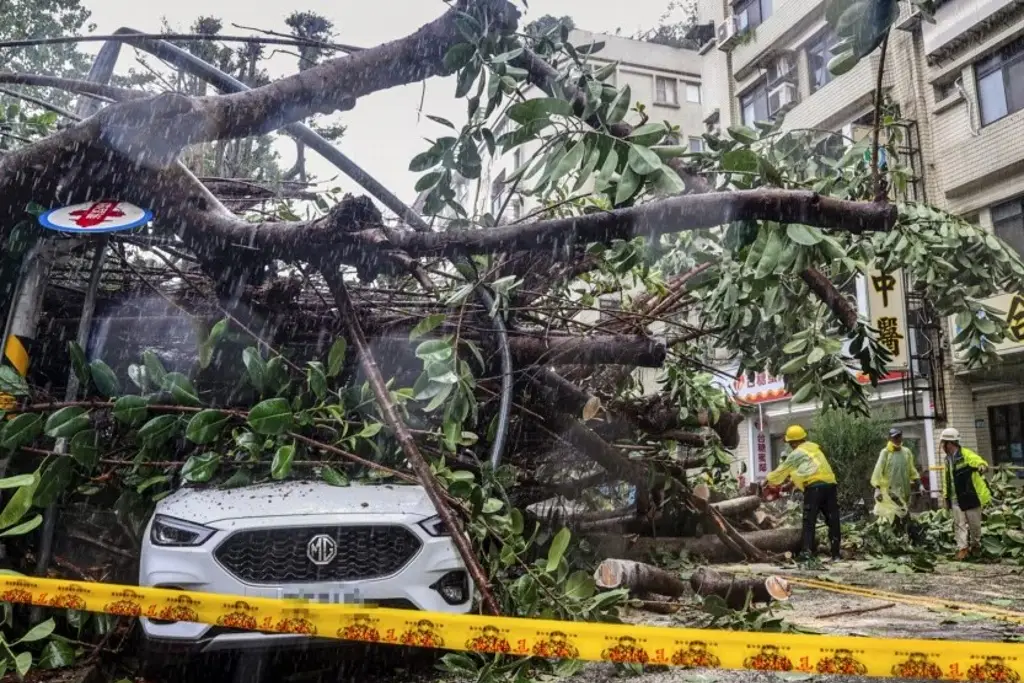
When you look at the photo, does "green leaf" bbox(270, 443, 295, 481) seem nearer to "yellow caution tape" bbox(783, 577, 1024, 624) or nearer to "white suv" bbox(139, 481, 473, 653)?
"white suv" bbox(139, 481, 473, 653)

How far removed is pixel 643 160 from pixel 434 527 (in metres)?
2.10

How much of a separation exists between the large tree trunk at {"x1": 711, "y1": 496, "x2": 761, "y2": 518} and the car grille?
22.1 ft

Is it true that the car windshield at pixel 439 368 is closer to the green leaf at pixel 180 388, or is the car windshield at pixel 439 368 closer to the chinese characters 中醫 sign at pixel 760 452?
the green leaf at pixel 180 388

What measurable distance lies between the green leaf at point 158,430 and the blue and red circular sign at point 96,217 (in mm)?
1189

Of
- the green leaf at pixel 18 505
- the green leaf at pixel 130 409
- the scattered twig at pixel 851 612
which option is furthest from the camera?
the scattered twig at pixel 851 612

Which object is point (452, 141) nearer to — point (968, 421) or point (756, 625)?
point (756, 625)

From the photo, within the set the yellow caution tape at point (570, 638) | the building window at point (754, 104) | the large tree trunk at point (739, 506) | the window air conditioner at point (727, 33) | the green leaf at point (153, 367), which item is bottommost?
the yellow caution tape at point (570, 638)

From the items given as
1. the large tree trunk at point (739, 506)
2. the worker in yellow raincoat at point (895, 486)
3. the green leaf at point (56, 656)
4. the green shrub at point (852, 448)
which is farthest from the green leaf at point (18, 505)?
the green shrub at point (852, 448)

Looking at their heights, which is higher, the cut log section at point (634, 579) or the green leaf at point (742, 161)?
the green leaf at point (742, 161)

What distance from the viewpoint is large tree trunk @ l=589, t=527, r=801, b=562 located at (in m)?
7.65

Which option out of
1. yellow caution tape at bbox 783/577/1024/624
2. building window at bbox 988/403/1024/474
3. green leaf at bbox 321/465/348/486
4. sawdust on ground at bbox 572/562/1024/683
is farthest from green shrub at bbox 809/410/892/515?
green leaf at bbox 321/465/348/486

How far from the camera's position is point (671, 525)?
28.6 ft

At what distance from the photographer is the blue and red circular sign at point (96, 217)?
4.70 m

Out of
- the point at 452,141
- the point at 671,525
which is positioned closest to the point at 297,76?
the point at 452,141
